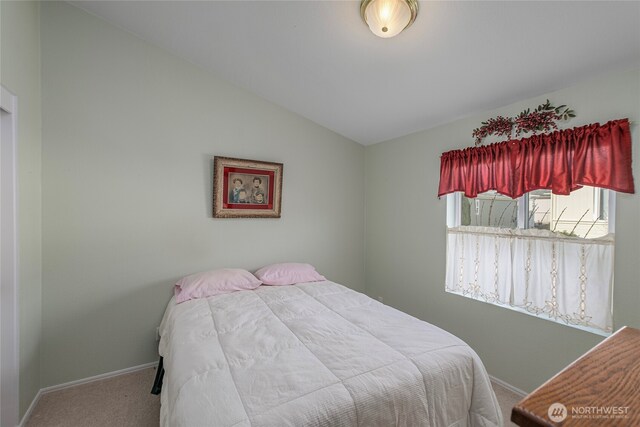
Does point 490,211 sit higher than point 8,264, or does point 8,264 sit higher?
point 490,211

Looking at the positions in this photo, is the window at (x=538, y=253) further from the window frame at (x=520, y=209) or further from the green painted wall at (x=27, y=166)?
the green painted wall at (x=27, y=166)

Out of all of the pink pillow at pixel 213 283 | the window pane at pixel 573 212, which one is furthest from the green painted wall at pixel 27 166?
the window pane at pixel 573 212

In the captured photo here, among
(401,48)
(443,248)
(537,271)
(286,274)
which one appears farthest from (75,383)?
(537,271)

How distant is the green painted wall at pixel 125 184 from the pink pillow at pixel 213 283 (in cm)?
23

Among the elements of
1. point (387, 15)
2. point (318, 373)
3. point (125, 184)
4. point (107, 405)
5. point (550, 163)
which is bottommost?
point (107, 405)

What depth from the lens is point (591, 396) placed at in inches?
21.1

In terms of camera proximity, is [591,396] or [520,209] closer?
[591,396]

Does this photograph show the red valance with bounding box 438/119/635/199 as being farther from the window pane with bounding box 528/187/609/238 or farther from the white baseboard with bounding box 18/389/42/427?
the white baseboard with bounding box 18/389/42/427

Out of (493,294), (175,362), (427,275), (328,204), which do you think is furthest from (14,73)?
(493,294)

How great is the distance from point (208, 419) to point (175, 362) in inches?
19.7

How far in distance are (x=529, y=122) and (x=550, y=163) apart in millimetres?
351

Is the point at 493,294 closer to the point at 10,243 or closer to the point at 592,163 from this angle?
the point at 592,163

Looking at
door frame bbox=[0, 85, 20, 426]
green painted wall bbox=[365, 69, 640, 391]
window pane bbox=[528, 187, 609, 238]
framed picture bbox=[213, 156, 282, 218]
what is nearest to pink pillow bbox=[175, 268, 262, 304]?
framed picture bbox=[213, 156, 282, 218]

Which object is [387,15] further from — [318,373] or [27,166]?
[27,166]
